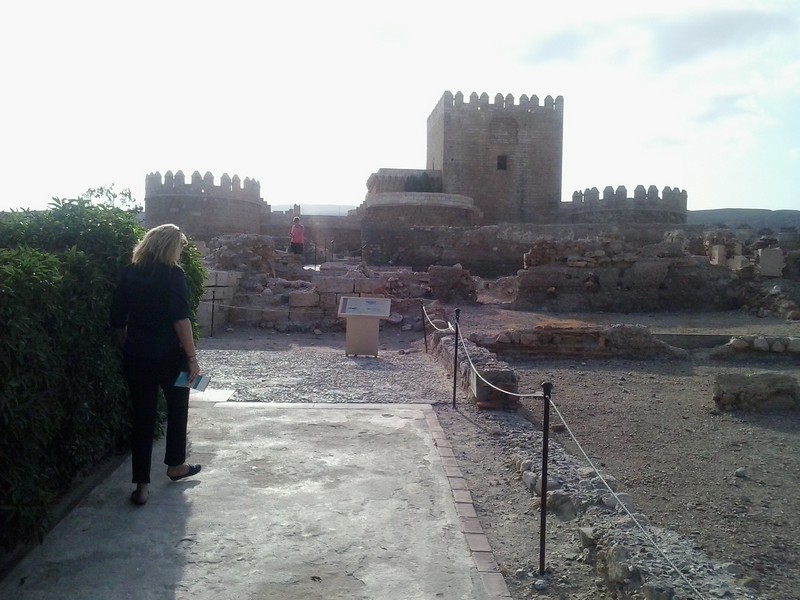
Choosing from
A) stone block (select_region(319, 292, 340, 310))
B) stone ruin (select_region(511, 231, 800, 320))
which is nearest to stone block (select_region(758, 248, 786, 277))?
stone ruin (select_region(511, 231, 800, 320))

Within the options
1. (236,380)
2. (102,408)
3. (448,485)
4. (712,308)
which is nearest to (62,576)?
(102,408)

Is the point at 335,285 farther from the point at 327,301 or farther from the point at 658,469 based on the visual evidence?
the point at 658,469

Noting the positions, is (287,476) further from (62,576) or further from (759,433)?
(759,433)

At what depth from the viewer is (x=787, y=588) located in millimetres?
3248

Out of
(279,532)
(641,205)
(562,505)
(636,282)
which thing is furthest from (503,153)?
(279,532)

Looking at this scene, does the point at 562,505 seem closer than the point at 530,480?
Yes

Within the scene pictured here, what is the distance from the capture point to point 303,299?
13297 mm

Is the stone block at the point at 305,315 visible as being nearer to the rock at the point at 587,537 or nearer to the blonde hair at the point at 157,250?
the blonde hair at the point at 157,250

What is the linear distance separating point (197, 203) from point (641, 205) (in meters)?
20.8

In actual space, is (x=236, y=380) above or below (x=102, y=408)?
below

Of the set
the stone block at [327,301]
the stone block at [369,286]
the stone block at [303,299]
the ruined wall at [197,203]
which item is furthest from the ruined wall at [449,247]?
the ruined wall at [197,203]

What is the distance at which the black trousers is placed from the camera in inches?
155

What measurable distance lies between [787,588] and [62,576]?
3346 mm

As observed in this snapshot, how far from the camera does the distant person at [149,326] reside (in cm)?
395
